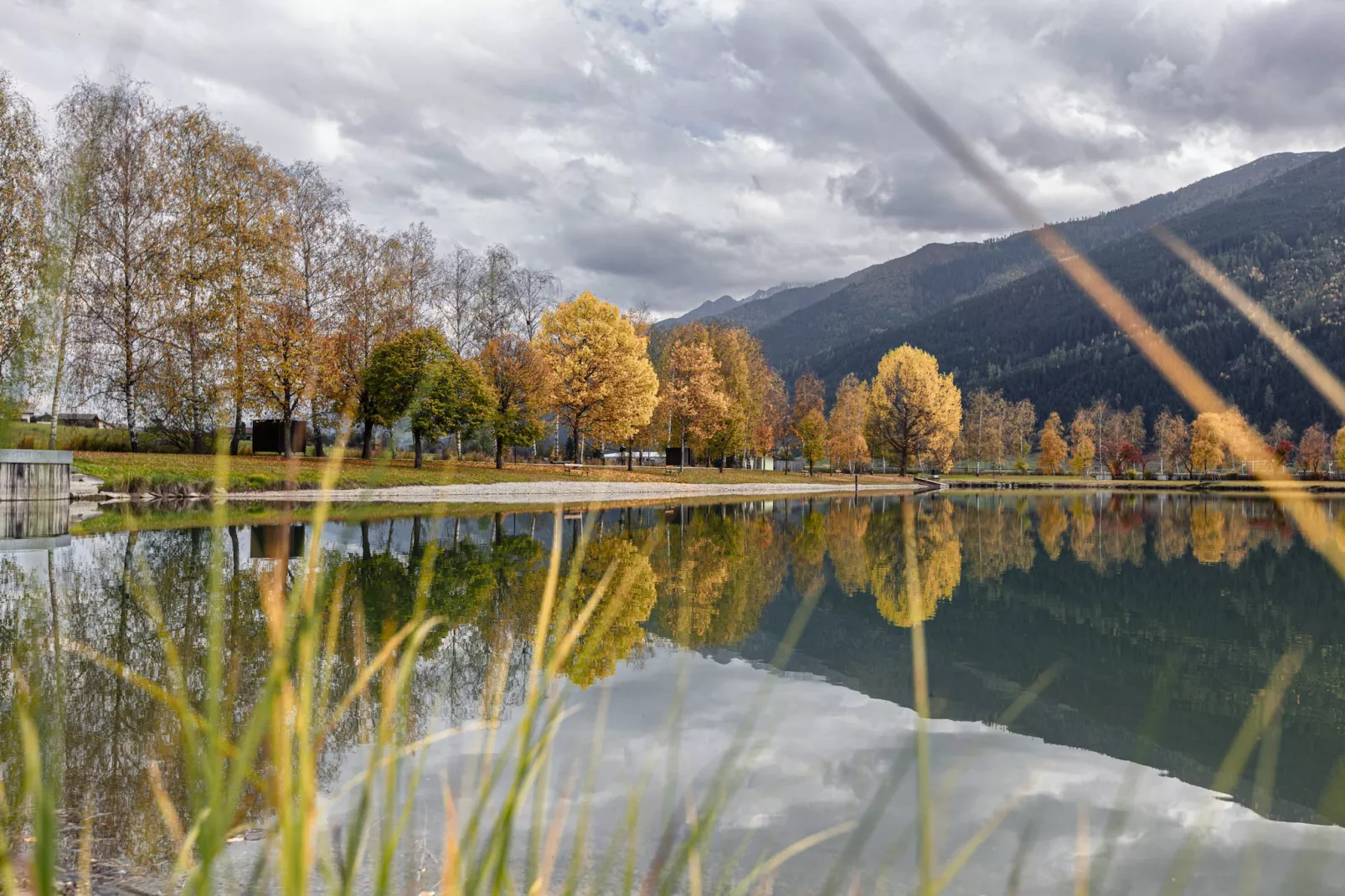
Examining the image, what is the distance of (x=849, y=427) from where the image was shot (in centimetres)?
6194

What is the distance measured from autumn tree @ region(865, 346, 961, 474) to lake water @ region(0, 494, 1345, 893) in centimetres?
4171

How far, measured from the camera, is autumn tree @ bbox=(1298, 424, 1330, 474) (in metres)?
81.8

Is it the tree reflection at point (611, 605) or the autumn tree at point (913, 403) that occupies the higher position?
the autumn tree at point (913, 403)

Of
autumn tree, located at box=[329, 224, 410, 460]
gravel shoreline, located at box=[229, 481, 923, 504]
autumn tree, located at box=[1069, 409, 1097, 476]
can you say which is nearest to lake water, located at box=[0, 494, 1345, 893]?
gravel shoreline, located at box=[229, 481, 923, 504]

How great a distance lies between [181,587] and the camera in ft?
27.7

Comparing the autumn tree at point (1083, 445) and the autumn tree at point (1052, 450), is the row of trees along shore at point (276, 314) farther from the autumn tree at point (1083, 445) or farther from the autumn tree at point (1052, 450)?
the autumn tree at point (1083, 445)

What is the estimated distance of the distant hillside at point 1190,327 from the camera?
12431 centimetres

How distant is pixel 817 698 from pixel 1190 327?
6452 inches

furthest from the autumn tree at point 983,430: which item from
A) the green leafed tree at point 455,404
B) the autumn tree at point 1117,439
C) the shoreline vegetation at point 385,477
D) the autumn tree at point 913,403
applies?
the green leafed tree at point 455,404

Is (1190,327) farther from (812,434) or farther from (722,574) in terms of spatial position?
(722,574)

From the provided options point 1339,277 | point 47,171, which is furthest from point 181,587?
point 1339,277

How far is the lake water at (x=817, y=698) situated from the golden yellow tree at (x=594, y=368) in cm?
2444

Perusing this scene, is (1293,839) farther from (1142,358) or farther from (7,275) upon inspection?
(1142,358)

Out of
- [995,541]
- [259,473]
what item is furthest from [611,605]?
[259,473]
